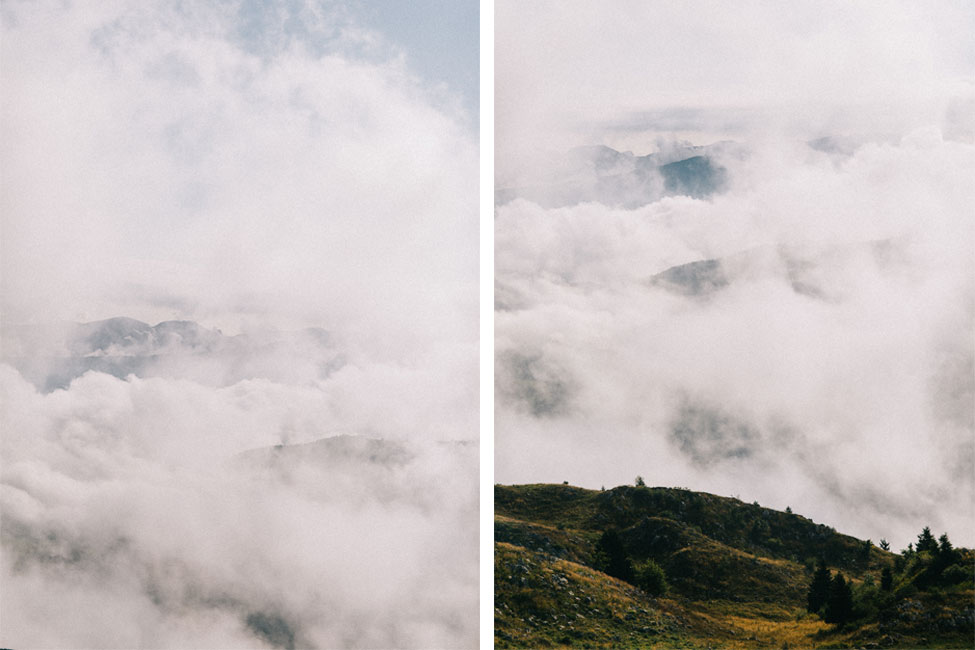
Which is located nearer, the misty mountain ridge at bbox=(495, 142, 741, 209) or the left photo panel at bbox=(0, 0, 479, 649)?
the left photo panel at bbox=(0, 0, 479, 649)

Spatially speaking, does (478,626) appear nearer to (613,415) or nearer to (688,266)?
(613,415)

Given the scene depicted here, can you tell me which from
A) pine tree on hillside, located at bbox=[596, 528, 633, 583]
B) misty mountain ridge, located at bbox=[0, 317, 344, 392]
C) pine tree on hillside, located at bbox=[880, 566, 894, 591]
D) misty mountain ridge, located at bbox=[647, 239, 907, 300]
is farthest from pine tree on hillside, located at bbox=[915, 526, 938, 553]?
misty mountain ridge, located at bbox=[0, 317, 344, 392]

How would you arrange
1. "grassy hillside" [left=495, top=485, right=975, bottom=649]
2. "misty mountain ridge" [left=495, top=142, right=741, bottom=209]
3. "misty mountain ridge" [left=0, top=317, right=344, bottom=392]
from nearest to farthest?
"grassy hillside" [left=495, top=485, right=975, bottom=649] < "misty mountain ridge" [left=0, top=317, right=344, bottom=392] < "misty mountain ridge" [left=495, top=142, right=741, bottom=209]

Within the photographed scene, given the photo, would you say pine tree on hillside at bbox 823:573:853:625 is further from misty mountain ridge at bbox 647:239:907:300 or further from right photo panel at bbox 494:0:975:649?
misty mountain ridge at bbox 647:239:907:300

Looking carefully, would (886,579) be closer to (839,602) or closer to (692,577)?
(839,602)

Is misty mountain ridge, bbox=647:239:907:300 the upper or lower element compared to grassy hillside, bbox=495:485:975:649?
upper

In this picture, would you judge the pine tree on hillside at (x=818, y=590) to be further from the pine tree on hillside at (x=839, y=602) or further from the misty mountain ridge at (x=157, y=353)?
the misty mountain ridge at (x=157, y=353)
